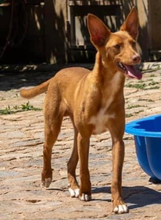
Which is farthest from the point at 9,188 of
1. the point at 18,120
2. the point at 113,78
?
the point at 18,120

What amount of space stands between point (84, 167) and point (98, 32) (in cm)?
107

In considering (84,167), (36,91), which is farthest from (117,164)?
(36,91)

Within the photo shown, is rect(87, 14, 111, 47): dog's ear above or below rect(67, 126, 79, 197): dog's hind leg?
above

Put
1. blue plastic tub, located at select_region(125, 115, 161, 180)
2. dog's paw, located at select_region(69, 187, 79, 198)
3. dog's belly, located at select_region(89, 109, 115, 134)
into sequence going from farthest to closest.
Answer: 1. dog's paw, located at select_region(69, 187, 79, 198)
2. blue plastic tub, located at select_region(125, 115, 161, 180)
3. dog's belly, located at select_region(89, 109, 115, 134)

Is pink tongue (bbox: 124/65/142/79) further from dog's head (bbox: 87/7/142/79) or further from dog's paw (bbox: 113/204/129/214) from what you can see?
dog's paw (bbox: 113/204/129/214)

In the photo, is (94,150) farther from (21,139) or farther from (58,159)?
(21,139)

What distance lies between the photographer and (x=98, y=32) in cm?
561

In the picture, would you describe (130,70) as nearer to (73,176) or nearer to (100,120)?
(100,120)

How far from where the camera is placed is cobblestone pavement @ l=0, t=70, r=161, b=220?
5543 mm

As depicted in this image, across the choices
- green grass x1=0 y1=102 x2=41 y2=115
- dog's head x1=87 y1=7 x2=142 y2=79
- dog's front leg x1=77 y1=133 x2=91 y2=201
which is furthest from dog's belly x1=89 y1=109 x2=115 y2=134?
green grass x1=0 y1=102 x2=41 y2=115

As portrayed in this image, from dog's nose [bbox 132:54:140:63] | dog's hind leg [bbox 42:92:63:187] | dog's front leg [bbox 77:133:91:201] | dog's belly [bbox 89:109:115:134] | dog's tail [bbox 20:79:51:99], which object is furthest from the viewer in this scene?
dog's tail [bbox 20:79:51:99]

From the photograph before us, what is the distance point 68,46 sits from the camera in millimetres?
15344

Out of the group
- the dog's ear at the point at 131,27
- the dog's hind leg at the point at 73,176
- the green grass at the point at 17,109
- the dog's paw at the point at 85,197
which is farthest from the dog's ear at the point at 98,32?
the green grass at the point at 17,109

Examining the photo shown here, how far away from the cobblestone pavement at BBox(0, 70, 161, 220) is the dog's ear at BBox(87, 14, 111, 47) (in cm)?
126
